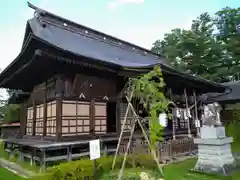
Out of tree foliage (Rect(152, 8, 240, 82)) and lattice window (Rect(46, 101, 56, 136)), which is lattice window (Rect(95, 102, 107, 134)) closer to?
lattice window (Rect(46, 101, 56, 136))

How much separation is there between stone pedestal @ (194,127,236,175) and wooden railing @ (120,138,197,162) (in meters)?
1.67

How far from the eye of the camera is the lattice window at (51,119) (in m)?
8.50

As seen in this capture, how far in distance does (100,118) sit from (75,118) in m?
1.17

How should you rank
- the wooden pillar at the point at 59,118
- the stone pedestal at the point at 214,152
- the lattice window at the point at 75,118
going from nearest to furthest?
1. the stone pedestal at the point at 214,152
2. the wooden pillar at the point at 59,118
3. the lattice window at the point at 75,118

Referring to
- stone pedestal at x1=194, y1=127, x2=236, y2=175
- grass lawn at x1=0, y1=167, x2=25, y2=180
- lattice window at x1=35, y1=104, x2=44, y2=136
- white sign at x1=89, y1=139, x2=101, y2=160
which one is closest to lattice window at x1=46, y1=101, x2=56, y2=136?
lattice window at x1=35, y1=104, x2=44, y2=136

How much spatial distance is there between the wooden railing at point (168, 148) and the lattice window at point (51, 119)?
2803 mm

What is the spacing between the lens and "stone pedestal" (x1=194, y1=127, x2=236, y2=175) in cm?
582

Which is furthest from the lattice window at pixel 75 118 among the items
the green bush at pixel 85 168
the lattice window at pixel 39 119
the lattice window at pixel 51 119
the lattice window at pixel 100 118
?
the green bush at pixel 85 168

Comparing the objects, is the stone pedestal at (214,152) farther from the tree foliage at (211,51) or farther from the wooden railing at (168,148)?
the tree foliage at (211,51)

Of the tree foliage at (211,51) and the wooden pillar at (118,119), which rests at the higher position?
the tree foliage at (211,51)

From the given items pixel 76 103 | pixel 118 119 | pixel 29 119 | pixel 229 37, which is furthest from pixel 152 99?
pixel 229 37

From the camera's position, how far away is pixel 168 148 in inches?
311

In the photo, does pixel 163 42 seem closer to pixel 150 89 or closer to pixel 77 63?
pixel 77 63

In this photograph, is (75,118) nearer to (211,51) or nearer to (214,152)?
(214,152)
